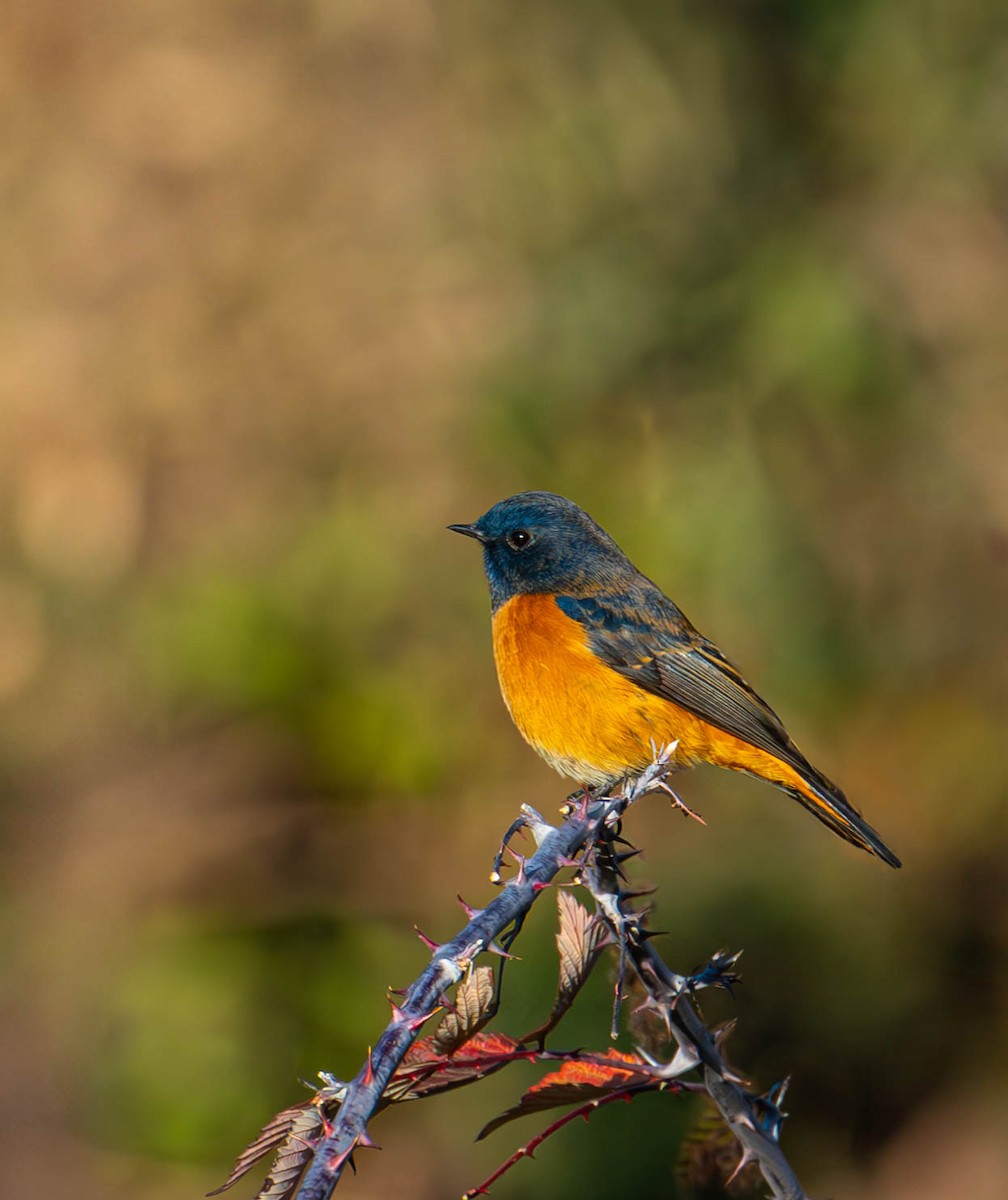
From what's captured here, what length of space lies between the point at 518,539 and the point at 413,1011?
262 centimetres

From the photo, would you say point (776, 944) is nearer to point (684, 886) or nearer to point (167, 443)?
point (684, 886)

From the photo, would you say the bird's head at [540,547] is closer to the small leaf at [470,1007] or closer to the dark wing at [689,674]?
the dark wing at [689,674]

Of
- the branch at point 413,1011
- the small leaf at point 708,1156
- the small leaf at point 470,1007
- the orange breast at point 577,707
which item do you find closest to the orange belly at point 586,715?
the orange breast at point 577,707

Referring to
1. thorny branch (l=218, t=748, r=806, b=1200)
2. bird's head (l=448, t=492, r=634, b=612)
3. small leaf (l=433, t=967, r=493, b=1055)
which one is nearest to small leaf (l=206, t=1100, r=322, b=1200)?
thorny branch (l=218, t=748, r=806, b=1200)

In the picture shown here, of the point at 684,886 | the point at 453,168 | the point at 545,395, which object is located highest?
the point at 453,168

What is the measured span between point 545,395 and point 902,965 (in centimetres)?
281

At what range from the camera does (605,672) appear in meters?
3.76

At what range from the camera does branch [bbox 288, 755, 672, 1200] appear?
3.98 ft

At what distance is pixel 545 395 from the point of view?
20.1ft

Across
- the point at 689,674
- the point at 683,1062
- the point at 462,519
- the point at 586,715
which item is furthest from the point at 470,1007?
the point at 462,519

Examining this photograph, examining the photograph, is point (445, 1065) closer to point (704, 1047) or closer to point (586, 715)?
point (704, 1047)

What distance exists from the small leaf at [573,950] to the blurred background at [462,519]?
3415 millimetres

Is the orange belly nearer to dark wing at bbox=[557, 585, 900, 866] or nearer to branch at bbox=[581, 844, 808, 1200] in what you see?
dark wing at bbox=[557, 585, 900, 866]

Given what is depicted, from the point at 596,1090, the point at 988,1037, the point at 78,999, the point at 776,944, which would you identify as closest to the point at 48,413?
the point at 78,999
